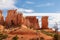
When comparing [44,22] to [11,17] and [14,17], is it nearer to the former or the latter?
[14,17]

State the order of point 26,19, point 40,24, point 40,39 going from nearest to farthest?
point 40,39
point 26,19
point 40,24

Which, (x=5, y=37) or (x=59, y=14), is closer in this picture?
(x=5, y=37)

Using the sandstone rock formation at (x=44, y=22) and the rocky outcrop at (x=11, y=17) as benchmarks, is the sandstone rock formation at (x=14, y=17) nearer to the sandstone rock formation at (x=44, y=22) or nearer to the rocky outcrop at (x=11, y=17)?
the rocky outcrop at (x=11, y=17)

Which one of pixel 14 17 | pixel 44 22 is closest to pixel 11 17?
pixel 14 17

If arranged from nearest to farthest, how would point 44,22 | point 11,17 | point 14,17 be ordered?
1. point 14,17
2. point 11,17
3. point 44,22

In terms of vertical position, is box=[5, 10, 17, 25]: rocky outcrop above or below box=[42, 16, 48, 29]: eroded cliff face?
above

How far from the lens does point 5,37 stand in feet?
114

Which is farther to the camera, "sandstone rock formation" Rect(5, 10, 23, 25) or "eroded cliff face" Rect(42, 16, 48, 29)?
"eroded cliff face" Rect(42, 16, 48, 29)

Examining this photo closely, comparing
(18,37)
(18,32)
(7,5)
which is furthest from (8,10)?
(18,37)

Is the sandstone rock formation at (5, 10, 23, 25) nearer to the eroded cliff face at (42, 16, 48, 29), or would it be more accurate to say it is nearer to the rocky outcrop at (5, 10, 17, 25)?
the rocky outcrop at (5, 10, 17, 25)

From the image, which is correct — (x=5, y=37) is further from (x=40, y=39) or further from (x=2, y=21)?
(x=2, y=21)

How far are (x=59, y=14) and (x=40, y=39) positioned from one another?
6.74m

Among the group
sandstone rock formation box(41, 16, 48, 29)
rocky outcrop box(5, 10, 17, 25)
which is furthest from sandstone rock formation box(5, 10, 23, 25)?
sandstone rock formation box(41, 16, 48, 29)

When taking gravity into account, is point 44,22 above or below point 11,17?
below
